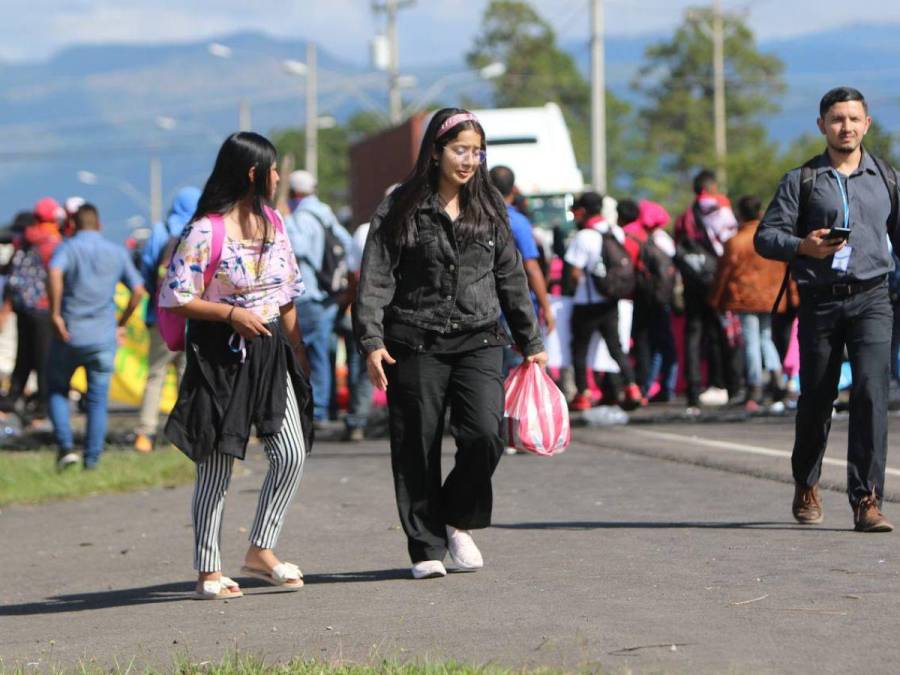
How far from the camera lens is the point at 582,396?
51.2 feet

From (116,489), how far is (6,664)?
6072mm

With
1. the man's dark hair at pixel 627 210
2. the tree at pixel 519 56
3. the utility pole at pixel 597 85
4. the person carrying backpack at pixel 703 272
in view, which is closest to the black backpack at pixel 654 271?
the person carrying backpack at pixel 703 272

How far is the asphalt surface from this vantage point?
5883mm

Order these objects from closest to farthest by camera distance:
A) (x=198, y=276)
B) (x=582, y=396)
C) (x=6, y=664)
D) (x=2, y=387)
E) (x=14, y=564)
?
(x=6, y=664) < (x=198, y=276) < (x=14, y=564) < (x=582, y=396) < (x=2, y=387)

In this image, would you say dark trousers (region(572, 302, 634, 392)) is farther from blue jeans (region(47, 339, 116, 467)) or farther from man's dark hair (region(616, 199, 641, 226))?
blue jeans (region(47, 339, 116, 467))

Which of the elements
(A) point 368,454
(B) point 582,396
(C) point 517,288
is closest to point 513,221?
(A) point 368,454

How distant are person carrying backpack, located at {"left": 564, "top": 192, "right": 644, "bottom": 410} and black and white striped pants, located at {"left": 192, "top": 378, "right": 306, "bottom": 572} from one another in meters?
7.98

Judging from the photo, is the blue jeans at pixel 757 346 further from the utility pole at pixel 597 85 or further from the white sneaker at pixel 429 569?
the utility pole at pixel 597 85

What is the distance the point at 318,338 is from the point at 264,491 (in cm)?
763

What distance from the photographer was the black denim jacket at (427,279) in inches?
293

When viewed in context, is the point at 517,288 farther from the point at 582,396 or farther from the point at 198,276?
the point at 582,396

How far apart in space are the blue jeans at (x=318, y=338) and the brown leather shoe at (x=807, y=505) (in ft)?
22.1

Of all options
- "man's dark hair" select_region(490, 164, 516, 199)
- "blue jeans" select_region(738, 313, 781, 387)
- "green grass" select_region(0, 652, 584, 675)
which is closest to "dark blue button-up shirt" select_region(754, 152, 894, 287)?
"green grass" select_region(0, 652, 584, 675)

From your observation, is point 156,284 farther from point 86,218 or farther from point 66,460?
point 66,460
